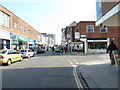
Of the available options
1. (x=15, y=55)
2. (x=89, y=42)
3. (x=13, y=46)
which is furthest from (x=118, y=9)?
(x=89, y=42)

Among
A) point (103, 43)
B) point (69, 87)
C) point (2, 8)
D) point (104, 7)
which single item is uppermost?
point (2, 8)

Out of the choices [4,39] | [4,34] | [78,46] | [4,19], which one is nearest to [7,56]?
[4,34]

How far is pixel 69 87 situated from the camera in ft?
21.9

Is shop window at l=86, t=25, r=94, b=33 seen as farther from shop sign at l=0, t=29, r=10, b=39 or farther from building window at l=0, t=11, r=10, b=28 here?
shop sign at l=0, t=29, r=10, b=39

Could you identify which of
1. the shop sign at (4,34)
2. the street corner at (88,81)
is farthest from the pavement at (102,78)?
the shop sign at (4,34)

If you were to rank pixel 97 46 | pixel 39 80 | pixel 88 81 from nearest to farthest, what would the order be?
pixel 88 81 → pixel 39 80 → pixel 97 46

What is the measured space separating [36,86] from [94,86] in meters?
2.33

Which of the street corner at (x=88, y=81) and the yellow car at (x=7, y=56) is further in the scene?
the yellow car at (x=7, y=56)

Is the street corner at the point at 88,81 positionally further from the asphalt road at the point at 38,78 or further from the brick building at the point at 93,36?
the brick building at the point at 93,36

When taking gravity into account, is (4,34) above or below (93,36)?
below

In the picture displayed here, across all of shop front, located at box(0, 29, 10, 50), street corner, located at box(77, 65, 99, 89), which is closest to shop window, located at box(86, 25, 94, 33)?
shop front, located at box(0, 29, 10, 50)

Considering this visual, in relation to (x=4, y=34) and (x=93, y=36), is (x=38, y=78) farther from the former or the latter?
(x=93, y=36)

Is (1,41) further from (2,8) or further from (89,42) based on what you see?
(89,42)

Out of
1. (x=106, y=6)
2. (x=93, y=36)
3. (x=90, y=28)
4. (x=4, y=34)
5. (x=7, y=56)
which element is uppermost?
(x=90, y=28)
